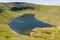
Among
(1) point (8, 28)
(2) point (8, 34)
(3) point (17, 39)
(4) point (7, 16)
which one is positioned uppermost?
(4) point (7, 16)

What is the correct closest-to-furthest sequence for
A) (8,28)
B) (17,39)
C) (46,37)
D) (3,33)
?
(17,39) → (46,37) → (3,33) → (8,28)

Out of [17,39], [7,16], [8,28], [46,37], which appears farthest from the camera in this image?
[7,16]

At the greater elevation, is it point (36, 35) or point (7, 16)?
point (7, 16)

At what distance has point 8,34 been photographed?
50.8 metres

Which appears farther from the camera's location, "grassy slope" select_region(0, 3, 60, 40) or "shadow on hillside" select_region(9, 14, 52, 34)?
"shadow on hillside" select_region(9, 14, 52, 34)

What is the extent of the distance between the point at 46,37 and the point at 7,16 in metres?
33.8

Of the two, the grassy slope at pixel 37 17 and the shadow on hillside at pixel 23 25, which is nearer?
the grassy slope at pixel 37 17

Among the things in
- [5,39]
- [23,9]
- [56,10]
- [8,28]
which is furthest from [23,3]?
[5,39]

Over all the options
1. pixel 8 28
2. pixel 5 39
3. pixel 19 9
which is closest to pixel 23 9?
pixel 19 9

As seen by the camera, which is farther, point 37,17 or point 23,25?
point 37,17

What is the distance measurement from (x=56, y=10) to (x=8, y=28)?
46226 millimetres

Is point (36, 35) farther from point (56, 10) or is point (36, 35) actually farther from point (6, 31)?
point (56, 10)

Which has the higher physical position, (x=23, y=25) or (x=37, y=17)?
(x=37, y=17)

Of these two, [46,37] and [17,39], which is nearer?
[17,39]
